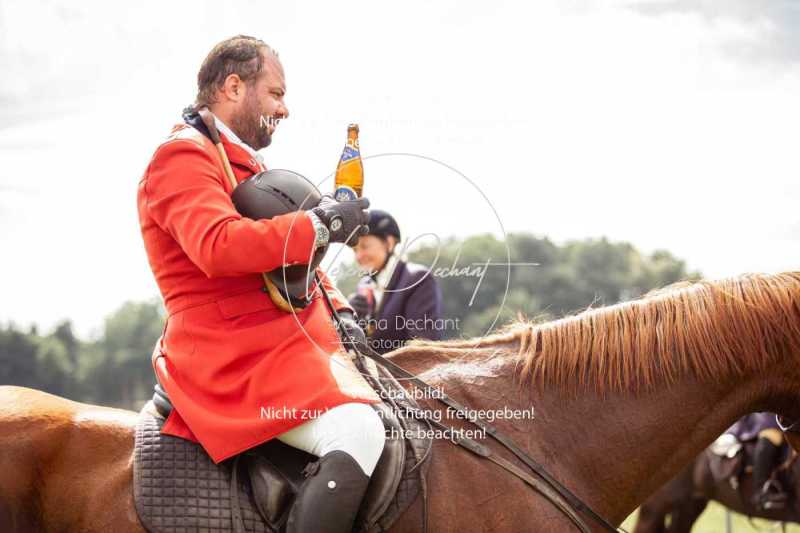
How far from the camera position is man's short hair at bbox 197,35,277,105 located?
3.61 meters

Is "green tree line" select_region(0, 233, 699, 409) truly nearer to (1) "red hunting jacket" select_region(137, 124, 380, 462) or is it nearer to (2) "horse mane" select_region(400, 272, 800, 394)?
(2) "horse mane" select_region(400, 272, 800, 394)

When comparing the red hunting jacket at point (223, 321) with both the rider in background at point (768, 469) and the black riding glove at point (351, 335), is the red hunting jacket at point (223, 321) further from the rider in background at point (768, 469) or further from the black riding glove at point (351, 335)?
the rider in background at point (768, 469)

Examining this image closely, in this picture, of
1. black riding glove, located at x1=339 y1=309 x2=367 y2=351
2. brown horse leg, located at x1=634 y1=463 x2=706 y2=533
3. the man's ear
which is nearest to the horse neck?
black riding glove, located at x1=339 y1=309 x2=367 y2=351

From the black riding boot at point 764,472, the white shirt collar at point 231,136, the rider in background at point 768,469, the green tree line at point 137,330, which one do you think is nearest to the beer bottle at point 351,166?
the white shirt collar at point 231,136

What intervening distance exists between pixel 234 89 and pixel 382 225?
3.99 meters

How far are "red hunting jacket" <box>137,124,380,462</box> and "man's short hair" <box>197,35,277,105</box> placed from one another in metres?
0.30

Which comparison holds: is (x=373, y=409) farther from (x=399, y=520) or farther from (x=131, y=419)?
(x=131, y=419)

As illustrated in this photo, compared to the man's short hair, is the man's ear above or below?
below

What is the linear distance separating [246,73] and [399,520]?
196cm

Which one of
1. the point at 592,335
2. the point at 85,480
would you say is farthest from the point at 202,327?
the point at 592,335

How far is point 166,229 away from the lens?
3.30 m

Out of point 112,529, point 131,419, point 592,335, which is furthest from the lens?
point 592,335

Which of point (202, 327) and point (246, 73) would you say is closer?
point (202, 327)

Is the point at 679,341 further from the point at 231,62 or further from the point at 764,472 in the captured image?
the point at 764,472
